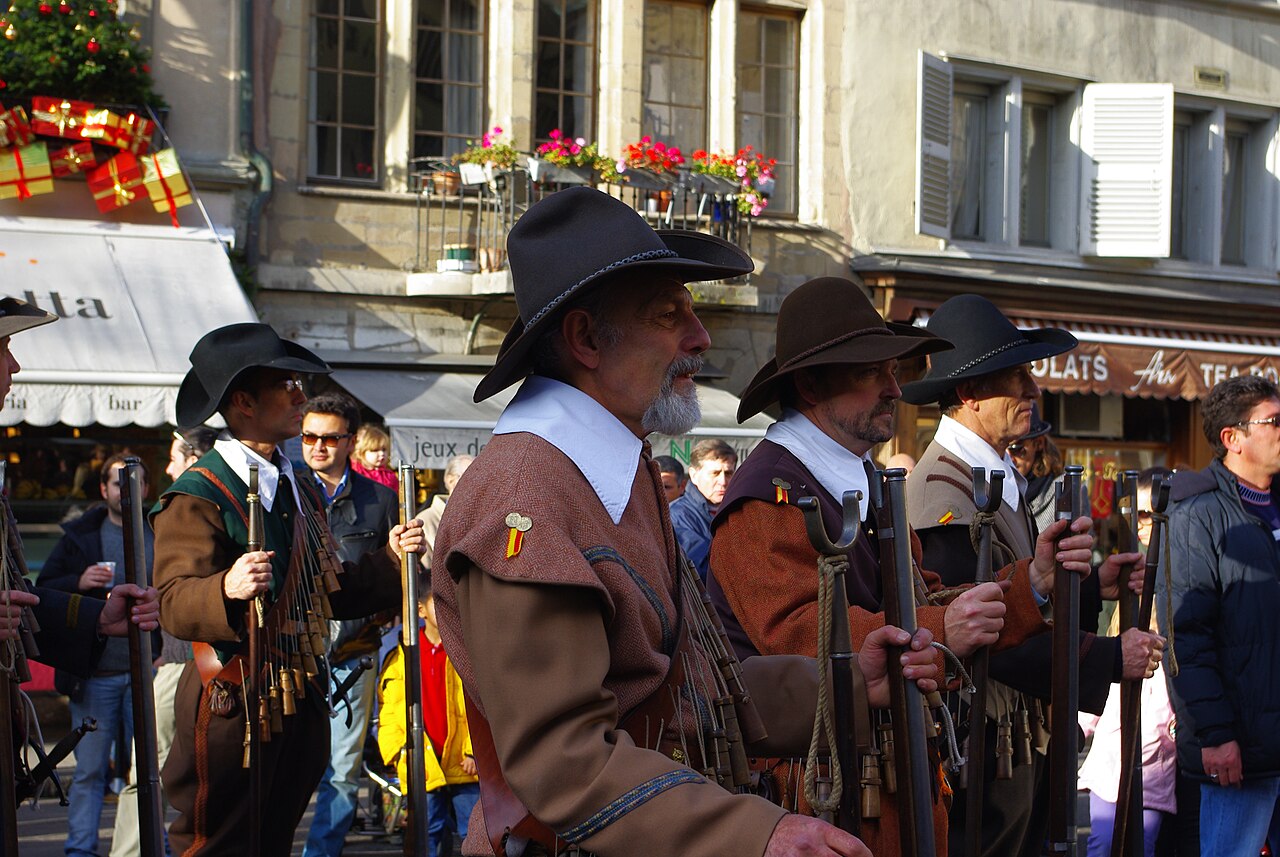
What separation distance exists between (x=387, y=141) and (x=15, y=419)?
457cm

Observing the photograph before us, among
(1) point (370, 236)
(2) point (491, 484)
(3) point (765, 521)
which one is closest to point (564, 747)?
(2) point (491, 484)

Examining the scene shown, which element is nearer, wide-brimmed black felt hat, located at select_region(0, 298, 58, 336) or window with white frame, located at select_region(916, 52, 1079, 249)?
wide-brimmed black felt hat, located at select_region(0, 298, 58, 336)

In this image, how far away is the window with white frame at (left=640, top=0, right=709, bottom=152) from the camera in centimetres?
1577

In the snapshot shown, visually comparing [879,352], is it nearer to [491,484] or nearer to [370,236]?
Answer: [491,484]

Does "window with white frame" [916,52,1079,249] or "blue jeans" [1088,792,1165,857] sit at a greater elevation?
"window with white frame" [916,52,1079,249]

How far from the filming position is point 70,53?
12.7 metres

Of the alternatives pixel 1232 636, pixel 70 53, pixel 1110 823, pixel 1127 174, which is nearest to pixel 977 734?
pixel 1232 636

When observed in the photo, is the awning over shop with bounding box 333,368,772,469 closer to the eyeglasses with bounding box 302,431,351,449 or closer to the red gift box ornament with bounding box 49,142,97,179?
the red gift box ornament with bounding box 49,142,97,179

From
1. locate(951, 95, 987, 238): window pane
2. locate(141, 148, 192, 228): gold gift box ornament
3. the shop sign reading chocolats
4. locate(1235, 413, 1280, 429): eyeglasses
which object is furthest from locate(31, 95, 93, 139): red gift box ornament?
locate(1235, 413, 1280, 429): eyeglasses

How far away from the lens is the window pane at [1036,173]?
1773 centimetres

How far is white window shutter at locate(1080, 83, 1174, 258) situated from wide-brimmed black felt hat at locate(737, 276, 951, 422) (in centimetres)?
1368

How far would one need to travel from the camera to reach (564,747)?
97.9 inches

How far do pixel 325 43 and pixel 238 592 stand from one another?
10.5m

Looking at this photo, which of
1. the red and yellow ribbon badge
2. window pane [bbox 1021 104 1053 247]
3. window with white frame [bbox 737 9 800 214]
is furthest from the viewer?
window pane [bbox 1021 104 1053 247]
